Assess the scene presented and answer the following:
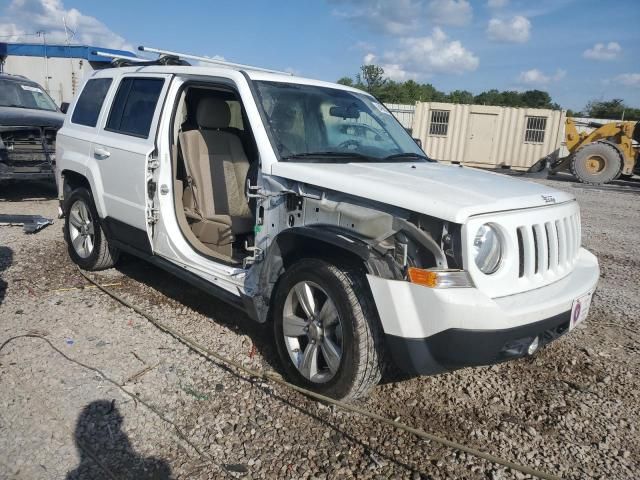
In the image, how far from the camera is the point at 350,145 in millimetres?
3699

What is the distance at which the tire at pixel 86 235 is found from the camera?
4902 millimetres

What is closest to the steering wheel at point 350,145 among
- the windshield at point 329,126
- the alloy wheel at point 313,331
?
the windshield at point 329,126

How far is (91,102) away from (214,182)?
1.63 metres

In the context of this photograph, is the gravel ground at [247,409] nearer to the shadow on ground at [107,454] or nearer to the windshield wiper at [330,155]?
the shadow on ground at [107,454]

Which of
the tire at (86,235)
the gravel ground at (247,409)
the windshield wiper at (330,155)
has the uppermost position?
the windshield wiper at (330,155)

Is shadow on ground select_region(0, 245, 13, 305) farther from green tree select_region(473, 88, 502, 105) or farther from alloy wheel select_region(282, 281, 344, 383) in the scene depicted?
green tree select_region(473, 88, 502, 105)

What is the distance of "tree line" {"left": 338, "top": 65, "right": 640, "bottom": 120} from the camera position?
150ft

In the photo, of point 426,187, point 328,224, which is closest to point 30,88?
point 328,224

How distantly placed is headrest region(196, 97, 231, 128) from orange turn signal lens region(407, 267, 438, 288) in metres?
2.63

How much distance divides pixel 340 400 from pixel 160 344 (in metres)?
1.55

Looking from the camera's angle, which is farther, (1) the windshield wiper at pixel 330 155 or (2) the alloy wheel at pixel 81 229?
(2) the alloy wheel at pixel 81 229

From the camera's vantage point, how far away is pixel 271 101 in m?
3.54

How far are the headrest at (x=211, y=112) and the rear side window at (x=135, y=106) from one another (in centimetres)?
38

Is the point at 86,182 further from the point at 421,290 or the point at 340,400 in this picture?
the point at 421,290
